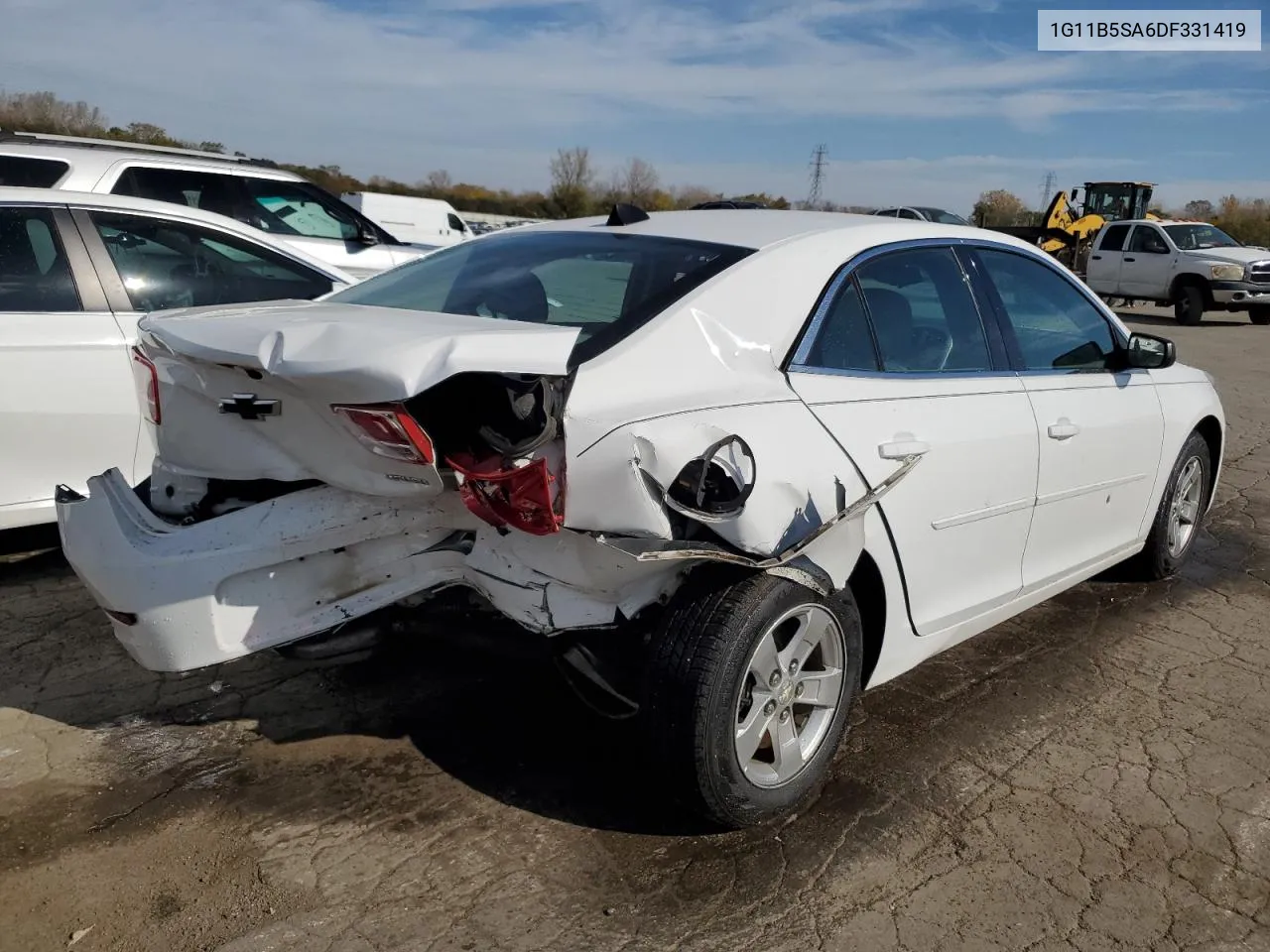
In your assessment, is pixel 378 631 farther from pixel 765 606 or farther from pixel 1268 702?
pixel 1268 702

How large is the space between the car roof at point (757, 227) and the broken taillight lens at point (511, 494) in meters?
1.09

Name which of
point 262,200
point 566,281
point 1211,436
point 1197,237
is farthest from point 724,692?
point 1197,237

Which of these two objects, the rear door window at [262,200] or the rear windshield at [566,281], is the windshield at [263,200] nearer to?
the rear door window at [262,200]

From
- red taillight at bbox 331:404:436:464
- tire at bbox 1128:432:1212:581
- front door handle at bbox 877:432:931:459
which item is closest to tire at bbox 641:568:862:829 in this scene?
front door handle at bbox 877:432:931:459

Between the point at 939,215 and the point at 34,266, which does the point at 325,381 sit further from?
the point at 939,215

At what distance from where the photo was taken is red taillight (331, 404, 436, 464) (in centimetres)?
235

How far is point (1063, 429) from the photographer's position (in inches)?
141

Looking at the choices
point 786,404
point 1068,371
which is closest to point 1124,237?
point 1068,371

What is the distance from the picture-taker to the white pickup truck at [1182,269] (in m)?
18.7

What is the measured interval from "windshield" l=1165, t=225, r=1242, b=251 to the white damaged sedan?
18996 mm

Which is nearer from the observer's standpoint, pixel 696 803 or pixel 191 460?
pixel 696 803

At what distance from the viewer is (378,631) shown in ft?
9.54

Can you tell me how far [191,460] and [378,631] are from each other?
0.70 m

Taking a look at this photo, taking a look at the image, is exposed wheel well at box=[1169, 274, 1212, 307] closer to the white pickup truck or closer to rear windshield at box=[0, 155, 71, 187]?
the white pickup truck
